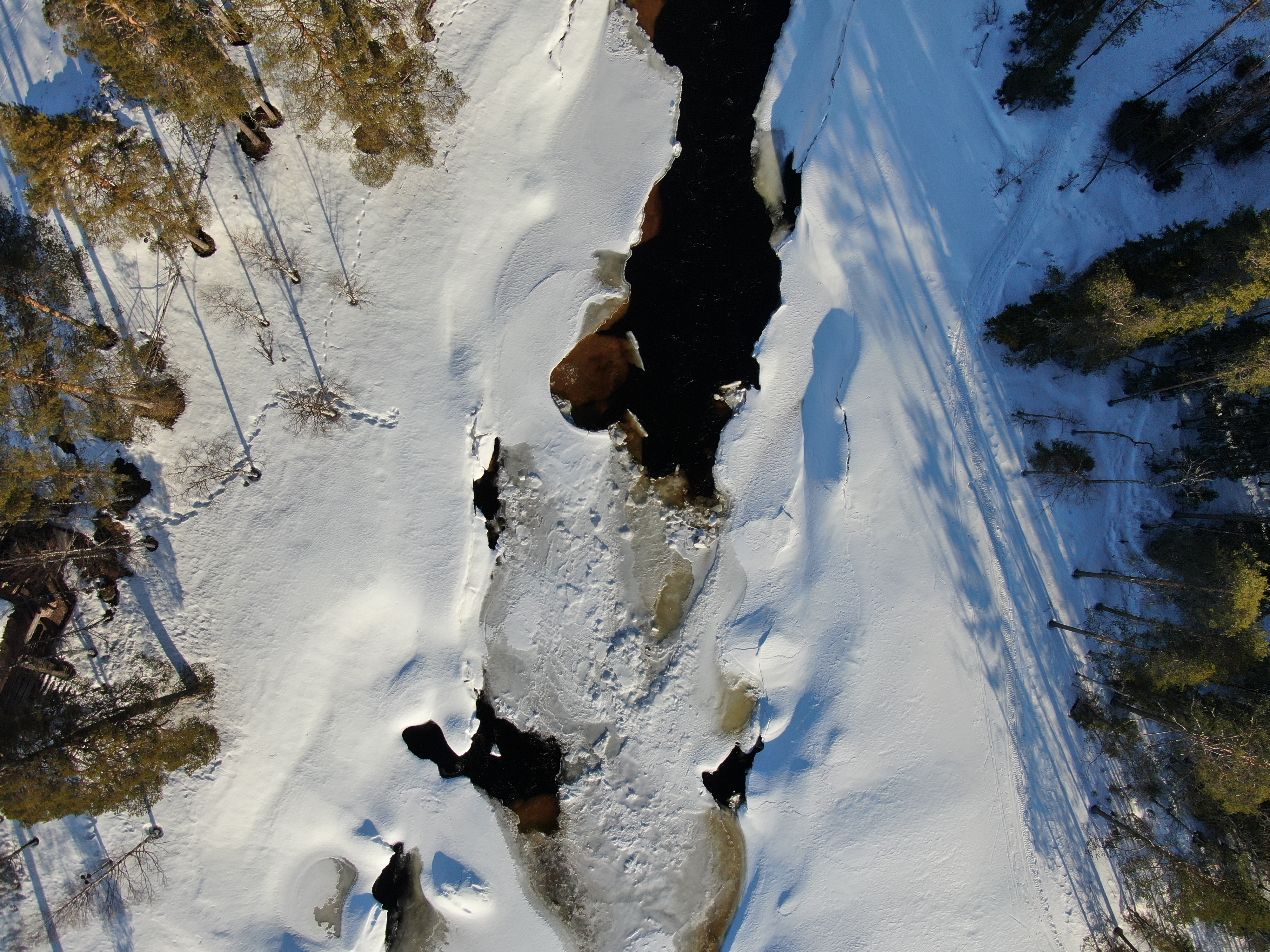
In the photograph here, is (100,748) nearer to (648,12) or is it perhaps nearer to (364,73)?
(364,73)

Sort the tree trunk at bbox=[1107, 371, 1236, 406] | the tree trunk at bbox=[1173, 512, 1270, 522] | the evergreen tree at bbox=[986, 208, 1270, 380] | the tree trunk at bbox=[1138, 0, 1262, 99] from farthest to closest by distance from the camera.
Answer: the tree trunk at bbox=[1173, 512, 1270, 522], the tree trunk at bbox=[1138, 0, 1262, 99], the tree trunk at bbox=[1107, 371, 1236, 406], the evergreen tree at bbox=[986, 208, 1270, 380]

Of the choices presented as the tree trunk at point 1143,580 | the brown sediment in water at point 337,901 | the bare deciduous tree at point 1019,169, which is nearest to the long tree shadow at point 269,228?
the brown sediment in water at point 337,901

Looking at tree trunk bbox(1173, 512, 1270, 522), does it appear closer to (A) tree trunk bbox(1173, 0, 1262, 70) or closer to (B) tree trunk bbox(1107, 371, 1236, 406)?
(B) tree trunk bbox(1107, 371, 1236, 406)

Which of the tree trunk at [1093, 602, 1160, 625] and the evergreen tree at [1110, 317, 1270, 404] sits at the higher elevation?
the evergreen tree at [1110, 317, 1270, 404]

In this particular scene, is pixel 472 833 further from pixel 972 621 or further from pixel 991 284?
pixel 991 284

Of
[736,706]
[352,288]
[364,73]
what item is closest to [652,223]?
[364,73]

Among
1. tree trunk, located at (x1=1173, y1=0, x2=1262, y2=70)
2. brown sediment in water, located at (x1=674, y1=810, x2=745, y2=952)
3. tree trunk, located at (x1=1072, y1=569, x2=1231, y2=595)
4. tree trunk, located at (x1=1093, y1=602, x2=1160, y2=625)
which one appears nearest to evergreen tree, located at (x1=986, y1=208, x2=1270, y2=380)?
tree trunk, located at (x1=1173, y1=0, x2=1262, y2=70)
